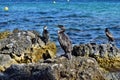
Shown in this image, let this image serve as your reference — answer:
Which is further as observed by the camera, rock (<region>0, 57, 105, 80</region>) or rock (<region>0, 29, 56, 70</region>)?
rock (<region>0, 29, 56, 70</region>)

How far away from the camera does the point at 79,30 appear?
3375 centimetres

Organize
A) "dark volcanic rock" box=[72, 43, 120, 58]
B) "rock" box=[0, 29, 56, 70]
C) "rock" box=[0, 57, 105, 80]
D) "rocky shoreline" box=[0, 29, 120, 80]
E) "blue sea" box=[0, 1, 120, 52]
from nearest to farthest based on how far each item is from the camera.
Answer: "rock" box=[0, 57, 105, 80], "rocky shoreline" box=[0, 29, 120, 80], "rock" box=[0, 29, 56, 70], "dark volcanic rock" box=[72, 43, 120, 58], "blue sea" box=[0, 1, 120, 52]

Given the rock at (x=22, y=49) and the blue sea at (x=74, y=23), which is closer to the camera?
the rock at (x=22, y=49)

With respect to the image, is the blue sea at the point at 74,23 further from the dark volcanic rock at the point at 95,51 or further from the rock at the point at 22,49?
the dark volcanic rock at the point at 95,51

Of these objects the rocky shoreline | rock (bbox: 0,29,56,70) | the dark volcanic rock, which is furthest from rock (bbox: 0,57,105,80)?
the dark volcanic rock

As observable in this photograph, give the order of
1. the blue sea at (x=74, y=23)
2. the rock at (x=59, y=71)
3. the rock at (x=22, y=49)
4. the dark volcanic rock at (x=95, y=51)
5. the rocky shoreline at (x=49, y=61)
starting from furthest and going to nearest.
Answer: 1. the blue sea at (x=74, y=23)
2. the dark volcanic rock at (x=95, y=51)
3. the rock at (x=22, y=49)
4. the rocky shoreline at (x=49, y=61)
5. the rock at (x=59, y=71)

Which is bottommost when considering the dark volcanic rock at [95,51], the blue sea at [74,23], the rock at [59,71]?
the blue sea at [74,23]

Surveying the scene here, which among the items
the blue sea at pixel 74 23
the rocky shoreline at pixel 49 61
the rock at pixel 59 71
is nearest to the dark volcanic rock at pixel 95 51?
the rocky shoreline at pixel 49 61

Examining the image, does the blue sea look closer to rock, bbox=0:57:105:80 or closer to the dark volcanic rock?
the dark volcanic rock

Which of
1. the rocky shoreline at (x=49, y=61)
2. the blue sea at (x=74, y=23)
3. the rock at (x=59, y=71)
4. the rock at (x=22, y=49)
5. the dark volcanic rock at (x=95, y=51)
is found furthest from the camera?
the blue sea at (x=74, y=23)

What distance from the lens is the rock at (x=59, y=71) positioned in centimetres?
1080

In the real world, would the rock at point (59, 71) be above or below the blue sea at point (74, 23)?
above

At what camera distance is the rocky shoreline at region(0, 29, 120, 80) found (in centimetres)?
1094

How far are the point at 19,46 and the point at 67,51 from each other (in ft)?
13.5
